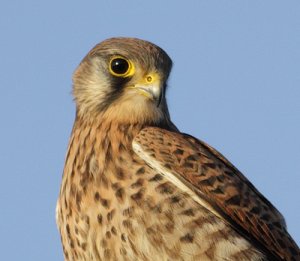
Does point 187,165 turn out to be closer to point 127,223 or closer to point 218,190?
point 218,190

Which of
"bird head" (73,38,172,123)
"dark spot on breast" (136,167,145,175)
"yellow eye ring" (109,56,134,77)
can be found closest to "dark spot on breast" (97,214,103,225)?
"dark spot on breast" (136,167,145,175)

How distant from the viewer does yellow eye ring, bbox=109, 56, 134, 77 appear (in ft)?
22.9

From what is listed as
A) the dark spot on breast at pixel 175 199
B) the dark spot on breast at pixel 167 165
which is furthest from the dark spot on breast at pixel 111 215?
the dark spot on breast at pixel 167 165

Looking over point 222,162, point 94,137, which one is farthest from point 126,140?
point 222,162

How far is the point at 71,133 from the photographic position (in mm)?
7297

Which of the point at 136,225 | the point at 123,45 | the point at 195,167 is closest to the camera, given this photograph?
the point at 136,225

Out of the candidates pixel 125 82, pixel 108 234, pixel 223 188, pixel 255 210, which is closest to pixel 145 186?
pixel 108 234

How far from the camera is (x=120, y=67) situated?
278 inches

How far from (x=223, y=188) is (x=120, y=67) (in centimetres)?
127

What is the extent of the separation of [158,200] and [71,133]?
55.1 inches

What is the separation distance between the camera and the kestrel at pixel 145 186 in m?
6.11

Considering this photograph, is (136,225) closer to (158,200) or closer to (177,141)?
(158,200)

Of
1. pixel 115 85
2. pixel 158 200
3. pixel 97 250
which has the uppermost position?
pixel 115 85

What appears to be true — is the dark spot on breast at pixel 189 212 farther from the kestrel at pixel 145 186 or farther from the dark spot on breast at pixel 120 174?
the dark spot on breast at pixel 120 174
